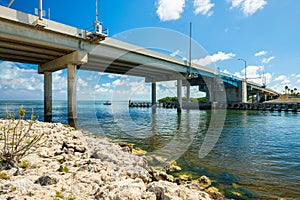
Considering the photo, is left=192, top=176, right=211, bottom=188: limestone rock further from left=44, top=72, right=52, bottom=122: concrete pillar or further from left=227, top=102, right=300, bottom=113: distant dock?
left=227, top=102, right=300, bottom=113: distant dock

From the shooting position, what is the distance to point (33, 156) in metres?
5.48

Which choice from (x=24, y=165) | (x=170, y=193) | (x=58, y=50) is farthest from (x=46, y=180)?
(x=58, y=50)

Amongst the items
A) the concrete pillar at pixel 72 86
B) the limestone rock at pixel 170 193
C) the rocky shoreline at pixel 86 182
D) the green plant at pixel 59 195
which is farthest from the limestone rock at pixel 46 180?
the concrete pillar at pixel 72 86

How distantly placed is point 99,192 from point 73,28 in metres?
19.2

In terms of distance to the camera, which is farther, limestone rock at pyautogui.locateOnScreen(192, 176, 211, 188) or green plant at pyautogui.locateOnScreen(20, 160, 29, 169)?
limestone rock at pyautogui.locateOnScreen(192, 176, 211, 188)

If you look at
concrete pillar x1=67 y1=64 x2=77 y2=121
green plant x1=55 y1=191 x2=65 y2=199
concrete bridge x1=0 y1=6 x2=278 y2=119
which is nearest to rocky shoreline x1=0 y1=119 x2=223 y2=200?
green plant x1=55 y1=191 x2=65 y2=199

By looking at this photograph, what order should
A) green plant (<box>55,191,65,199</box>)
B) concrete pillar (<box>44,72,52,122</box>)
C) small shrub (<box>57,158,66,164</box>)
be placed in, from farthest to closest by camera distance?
concrete pillar (<box>44,72,52,122</box>), small shrub (<box>57,158,66,164</box>), green plant (<box>55,191,65,199</box>)

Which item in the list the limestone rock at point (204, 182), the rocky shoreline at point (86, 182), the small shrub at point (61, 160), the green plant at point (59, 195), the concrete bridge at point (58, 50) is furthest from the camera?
the concrete bridge at point (58, 50)

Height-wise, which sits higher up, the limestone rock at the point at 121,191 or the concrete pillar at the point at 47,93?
the concrete pillar at the point at 47,93

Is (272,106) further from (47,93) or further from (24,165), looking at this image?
(24,165)

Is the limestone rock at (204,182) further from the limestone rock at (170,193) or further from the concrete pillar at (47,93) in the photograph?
the concrete pillar at (47,93)

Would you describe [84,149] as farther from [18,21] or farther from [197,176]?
[18,21]

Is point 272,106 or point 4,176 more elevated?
point 272,106

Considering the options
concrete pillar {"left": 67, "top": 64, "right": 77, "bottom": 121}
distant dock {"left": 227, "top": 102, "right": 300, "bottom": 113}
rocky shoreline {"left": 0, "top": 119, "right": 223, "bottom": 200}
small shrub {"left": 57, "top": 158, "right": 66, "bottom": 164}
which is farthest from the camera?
distant dock {"left": 227, "top": 102, "right": 300, "bottom": 113}
